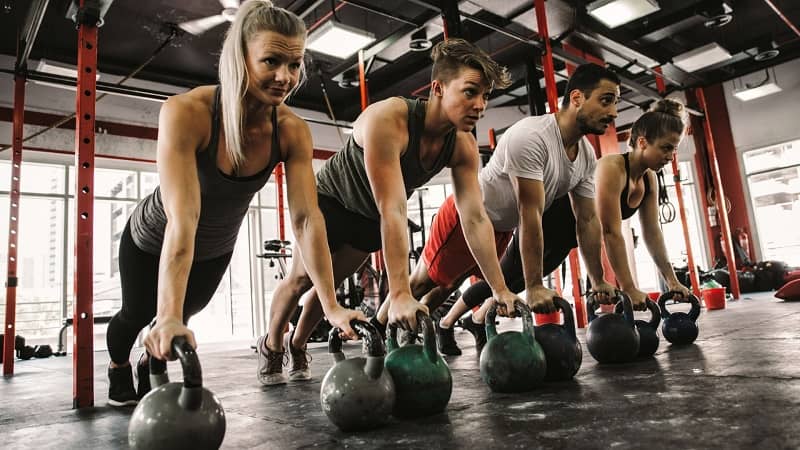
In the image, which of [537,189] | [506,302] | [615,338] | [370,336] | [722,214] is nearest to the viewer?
[370,336]

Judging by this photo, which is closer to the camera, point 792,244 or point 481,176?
point 481,176

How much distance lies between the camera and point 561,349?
6.05 feet

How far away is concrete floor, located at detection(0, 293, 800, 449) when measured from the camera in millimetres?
1082

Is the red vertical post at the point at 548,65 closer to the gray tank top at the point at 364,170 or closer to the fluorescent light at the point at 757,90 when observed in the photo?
the gray tank top at the point at 364,170

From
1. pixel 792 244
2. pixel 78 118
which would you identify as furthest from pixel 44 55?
pixel 792 244

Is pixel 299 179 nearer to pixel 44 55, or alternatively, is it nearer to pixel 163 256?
pixel 163 256

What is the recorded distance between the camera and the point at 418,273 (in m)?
2.75

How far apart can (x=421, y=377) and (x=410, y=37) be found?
17.7 feet

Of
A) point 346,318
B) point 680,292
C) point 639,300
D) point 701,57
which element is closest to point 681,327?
point 680,292

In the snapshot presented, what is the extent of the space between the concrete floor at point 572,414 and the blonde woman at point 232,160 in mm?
340

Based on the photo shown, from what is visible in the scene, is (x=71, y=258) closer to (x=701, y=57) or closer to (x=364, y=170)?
(x=364, y=170)

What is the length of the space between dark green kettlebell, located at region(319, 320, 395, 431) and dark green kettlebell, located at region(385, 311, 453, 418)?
2.7 inches

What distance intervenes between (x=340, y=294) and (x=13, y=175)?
3306mm

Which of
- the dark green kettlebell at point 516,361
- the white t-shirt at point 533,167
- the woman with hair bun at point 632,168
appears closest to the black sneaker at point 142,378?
the dark green kettlebell at point 516,361
